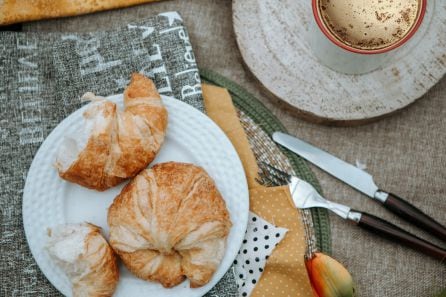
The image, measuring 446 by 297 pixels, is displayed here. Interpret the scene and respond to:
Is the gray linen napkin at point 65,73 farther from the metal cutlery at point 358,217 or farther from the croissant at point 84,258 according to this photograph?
the metal cutlery at point 358,217

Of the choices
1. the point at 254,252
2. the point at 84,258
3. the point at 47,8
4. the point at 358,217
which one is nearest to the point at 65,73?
the point at 47,8

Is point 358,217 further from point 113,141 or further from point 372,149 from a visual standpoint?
point 113,141

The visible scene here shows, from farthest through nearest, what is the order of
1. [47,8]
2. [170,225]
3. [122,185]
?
[47,8] < [122,185] < [170,225]

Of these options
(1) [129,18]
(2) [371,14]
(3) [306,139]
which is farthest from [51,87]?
(2) [371,14]

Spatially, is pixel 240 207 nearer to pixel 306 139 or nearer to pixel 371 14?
pixel 306 139

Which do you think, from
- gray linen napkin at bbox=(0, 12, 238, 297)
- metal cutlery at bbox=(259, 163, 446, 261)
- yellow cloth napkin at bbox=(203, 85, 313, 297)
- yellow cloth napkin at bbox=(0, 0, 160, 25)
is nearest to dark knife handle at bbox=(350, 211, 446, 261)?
metal cutlery at bbox=(259, 163, 446, 261)

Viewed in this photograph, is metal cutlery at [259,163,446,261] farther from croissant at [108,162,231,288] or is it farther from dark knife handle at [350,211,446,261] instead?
croissant at [108,162,231,288]
